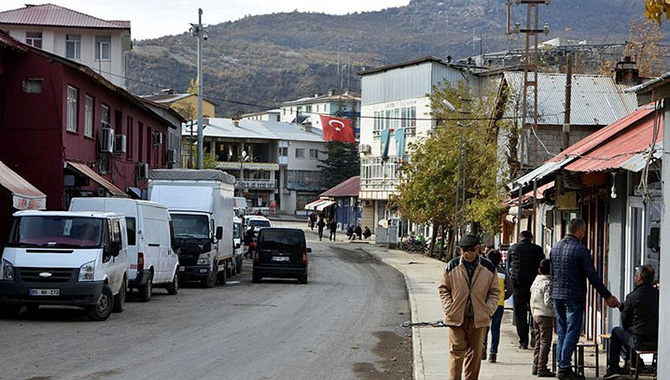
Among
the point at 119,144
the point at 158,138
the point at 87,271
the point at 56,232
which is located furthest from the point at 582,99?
the point at 87,271

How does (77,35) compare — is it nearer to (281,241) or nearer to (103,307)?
(281,241)

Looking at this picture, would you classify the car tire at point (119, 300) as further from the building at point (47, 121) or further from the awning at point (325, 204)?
the awning at point (325, 204)

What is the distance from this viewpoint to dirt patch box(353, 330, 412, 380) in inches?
558

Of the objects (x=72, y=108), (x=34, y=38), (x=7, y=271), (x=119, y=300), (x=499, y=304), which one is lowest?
(x=119, y=300)

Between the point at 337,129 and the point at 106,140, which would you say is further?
the point at 337,129

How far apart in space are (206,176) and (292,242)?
3.75 meters

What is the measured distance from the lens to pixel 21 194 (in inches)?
935

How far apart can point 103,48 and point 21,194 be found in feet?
137

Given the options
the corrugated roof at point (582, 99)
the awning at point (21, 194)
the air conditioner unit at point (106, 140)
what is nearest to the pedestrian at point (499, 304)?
the awning at point (21, 194)

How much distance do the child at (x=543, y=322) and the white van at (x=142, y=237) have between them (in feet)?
42.8

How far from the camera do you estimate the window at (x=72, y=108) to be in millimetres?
32312

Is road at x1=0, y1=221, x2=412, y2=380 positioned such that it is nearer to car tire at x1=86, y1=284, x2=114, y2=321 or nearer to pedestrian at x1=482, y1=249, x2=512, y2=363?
car tire at x1=86, y1=284, x2=114, y2=321

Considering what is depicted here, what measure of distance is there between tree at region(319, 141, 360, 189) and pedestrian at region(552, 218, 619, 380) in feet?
360

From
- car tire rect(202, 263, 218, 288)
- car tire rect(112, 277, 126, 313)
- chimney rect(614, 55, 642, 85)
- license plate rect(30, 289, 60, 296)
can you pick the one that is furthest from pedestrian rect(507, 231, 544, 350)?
car tire rect(202, 263, 218, 288)
